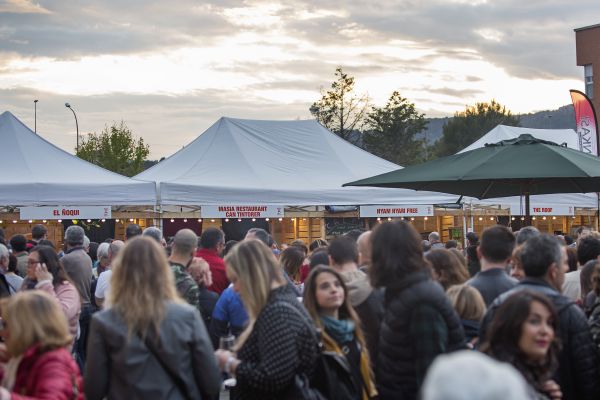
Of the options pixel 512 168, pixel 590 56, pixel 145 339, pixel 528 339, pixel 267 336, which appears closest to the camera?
pixel 528 339

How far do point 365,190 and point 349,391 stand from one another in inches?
550

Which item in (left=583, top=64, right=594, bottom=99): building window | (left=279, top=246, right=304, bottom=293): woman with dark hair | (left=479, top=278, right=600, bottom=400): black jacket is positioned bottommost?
(left=479, top=278, right=600, bottom=400): black jacket

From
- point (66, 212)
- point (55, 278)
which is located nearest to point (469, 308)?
point (55, 278)

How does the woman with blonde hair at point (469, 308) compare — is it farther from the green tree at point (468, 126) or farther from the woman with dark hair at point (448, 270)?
the green tree at point (468, 126)

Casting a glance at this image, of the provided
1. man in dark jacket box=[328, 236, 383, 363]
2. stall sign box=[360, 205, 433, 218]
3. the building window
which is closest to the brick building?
the building window

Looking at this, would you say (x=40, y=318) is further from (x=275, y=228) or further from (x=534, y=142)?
(x=275, y=228)

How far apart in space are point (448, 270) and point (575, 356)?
6.19 feet

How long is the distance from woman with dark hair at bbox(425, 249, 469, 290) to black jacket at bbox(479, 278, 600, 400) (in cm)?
174

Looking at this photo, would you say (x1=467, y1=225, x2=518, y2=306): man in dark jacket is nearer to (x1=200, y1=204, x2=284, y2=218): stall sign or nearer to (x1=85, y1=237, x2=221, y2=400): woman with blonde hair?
(x1=85, y1=237, x2=221, y2=400): woman with blonde hair

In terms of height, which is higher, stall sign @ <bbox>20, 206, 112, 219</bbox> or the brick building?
the brick building

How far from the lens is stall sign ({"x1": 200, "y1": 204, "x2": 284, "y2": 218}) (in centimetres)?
1741

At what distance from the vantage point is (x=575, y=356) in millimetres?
4465

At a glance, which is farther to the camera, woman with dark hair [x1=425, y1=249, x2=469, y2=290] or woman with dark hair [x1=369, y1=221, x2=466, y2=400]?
woman with dark hair [x1=425, y1=249, x2=469, y2=290]

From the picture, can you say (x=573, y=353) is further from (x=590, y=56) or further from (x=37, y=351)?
(x=590, y=56)
